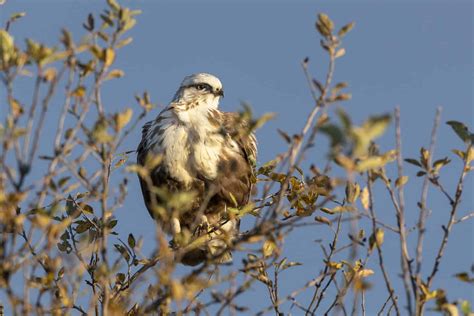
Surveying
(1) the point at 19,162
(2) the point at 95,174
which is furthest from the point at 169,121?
(1) the point at 19,162

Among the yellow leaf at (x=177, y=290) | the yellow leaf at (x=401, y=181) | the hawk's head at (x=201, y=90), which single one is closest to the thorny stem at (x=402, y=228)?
the yellow leaf at (x=401, y=181)

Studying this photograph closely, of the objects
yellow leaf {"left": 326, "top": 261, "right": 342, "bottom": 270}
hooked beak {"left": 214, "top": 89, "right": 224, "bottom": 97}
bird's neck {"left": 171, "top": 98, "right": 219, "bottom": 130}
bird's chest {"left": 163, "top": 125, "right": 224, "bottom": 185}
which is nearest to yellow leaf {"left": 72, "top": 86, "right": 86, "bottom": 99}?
yellow leaf {"left": 326, "top": 261, "right": 342, "bottom": 270}

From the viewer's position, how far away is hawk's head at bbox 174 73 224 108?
26.6 ft

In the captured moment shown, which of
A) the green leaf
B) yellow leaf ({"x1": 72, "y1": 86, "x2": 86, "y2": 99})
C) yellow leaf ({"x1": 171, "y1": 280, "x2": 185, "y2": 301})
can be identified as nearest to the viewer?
the green leaf

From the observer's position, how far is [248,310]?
12.4ft

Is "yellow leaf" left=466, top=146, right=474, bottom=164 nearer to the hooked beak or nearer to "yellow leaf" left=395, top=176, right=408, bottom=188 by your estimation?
"yellow leaf" left=395, top=176, right=408, bottom=188

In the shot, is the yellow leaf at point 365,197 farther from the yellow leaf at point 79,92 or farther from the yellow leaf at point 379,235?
the yellow leaf at point 79,92

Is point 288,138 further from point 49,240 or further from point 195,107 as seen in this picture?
point 195,107

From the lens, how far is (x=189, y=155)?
7.13 meters

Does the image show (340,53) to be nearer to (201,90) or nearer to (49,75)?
(49,75)

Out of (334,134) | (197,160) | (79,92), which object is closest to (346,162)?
(334,134)

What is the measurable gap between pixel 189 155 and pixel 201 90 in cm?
132

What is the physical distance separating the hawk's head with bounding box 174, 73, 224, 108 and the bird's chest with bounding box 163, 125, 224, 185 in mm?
912

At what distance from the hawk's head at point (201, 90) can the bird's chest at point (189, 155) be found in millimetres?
912
